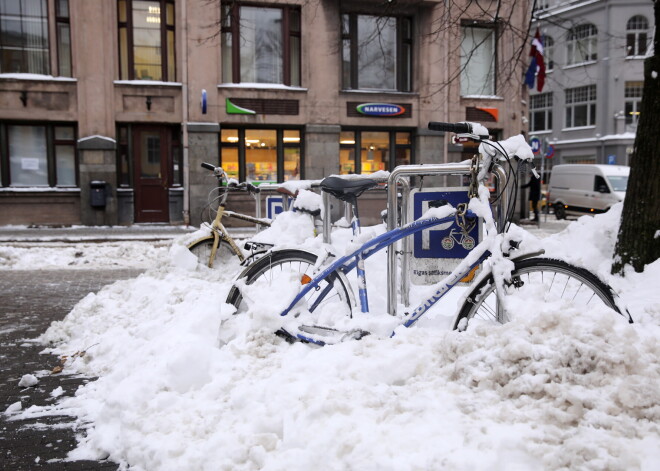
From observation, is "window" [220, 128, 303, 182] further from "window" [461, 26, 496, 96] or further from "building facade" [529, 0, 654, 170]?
"building facade" [529, 0, 654, 170]

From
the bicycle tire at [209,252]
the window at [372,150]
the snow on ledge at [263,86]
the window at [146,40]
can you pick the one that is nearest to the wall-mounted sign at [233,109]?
the snow on ledge at [263,86]

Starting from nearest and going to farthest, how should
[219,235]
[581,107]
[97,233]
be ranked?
[219,235] < [97,233] < [581,107]

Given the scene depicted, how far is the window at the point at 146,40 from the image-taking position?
19328 mm

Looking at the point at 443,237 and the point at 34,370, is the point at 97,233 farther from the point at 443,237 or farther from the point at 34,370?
the point at 443,237

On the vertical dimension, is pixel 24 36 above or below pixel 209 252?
above

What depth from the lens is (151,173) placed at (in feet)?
64.7

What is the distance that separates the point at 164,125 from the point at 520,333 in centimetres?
1827

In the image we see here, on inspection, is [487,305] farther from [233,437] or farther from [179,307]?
[179,307]

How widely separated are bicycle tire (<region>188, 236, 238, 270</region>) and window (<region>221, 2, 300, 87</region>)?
1293 centimetres

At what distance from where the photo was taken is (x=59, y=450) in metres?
3.37

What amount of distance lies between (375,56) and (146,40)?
298 inches

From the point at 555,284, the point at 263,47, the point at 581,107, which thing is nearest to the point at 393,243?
the point at 555,284

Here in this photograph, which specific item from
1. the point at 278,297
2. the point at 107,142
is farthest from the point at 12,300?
the point at 107,142

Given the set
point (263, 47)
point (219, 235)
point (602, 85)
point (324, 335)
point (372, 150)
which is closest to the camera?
point (324, 335)
